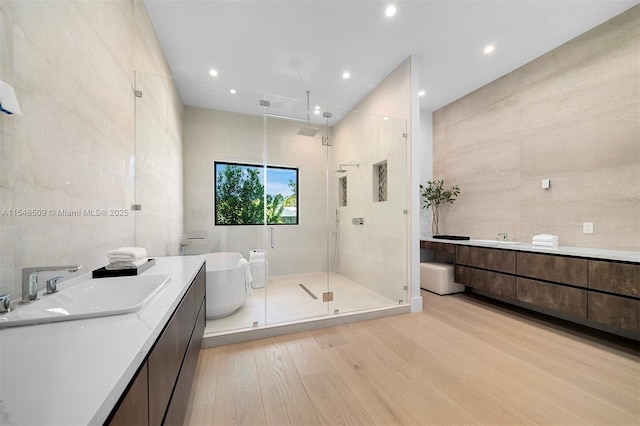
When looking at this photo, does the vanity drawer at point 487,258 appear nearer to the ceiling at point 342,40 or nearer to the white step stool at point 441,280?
the white step stool at point 441,280

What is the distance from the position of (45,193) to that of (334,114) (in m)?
2.91

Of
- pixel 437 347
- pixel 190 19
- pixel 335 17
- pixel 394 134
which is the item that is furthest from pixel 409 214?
pixel 190 19

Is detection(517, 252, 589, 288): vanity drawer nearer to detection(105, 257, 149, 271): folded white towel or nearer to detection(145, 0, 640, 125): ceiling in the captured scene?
detection(145, 0, 640, 125): ceiling

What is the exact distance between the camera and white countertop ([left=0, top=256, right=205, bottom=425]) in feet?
1.35

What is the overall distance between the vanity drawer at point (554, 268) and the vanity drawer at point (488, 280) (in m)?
0.21

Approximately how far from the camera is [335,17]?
2.40m

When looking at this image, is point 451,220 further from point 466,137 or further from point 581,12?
point 581,12

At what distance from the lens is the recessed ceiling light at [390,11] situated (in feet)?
7.48

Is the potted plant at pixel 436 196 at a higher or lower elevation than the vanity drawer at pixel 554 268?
higher

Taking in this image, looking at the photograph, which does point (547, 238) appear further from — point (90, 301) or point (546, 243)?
point (90, 301)

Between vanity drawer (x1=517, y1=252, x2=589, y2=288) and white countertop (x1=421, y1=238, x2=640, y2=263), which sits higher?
white countertop (x1=421, y1=238, x2=640, y2=263)

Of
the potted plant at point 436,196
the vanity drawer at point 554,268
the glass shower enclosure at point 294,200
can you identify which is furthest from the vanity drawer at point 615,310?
the potted plant at point 436,196

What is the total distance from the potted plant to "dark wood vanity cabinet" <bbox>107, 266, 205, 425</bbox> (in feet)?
13.1

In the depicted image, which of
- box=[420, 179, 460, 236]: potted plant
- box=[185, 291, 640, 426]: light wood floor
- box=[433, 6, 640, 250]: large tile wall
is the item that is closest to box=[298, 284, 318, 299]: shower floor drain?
box=[185, 291, 640, 426]: light wood floor
